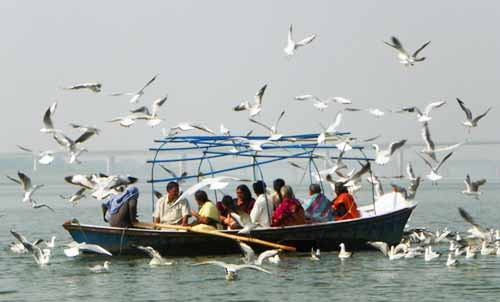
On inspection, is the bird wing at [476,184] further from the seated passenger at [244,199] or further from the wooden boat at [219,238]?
the seated passenger at [244,199]

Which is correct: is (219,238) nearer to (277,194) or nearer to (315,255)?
(277,194)

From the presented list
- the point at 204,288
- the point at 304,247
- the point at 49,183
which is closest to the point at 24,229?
the point at 304,247

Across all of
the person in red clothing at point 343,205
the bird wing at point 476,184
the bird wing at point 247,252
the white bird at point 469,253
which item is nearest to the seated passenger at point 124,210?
the bird wing at point 247,252

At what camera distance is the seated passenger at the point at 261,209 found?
1006 inches

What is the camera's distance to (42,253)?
26250 millimetres

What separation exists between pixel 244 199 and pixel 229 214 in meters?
0.61

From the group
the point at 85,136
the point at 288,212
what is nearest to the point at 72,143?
the point at 85,136

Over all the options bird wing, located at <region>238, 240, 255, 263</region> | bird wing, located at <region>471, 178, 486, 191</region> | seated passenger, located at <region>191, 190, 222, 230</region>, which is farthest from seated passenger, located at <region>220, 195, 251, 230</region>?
bird wing, located at <region>471, 178, 486, 191</region>

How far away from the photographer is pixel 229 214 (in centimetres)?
2595

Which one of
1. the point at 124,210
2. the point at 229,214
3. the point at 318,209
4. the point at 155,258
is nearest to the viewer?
the point at 155,258

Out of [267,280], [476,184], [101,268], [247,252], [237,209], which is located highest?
[476,184]

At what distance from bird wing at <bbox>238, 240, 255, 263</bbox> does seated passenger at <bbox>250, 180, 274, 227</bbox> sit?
1365mm

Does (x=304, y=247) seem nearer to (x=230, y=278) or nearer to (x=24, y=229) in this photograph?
(x=230, y=278)

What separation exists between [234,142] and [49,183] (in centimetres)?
13731
